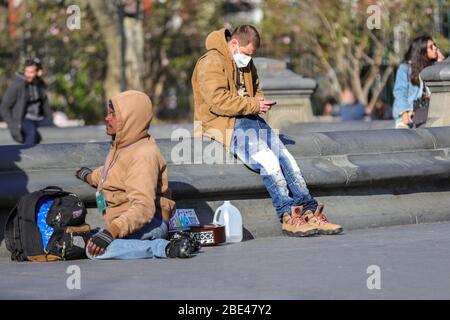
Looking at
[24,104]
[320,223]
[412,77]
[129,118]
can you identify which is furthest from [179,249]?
[24,104]

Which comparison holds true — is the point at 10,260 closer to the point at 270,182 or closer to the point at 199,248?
the point at 199,248

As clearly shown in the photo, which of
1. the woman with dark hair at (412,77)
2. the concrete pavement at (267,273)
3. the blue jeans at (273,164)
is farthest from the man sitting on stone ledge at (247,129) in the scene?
the woman with dark hair at (412,77)

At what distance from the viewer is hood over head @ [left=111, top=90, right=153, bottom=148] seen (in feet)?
28.8

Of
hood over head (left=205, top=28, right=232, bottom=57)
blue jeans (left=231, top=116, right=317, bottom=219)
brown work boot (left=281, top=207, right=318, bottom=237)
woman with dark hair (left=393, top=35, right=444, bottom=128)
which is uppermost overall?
hood over head (left=205, top=28, right=232, bottom=57)

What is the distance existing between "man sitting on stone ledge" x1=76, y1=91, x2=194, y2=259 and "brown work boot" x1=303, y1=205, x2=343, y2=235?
1.40 metres

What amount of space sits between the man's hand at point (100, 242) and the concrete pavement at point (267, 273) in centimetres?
9

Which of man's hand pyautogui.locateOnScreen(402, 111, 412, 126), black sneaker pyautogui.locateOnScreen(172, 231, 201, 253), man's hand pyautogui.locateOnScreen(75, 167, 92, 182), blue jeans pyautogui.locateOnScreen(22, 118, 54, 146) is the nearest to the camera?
black sneaker pyautogui.locateOnScreen(172, 231, 201, 253)

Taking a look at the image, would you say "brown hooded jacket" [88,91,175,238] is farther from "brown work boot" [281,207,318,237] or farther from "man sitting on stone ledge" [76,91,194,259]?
"brown work boot" [281,207,318,237]

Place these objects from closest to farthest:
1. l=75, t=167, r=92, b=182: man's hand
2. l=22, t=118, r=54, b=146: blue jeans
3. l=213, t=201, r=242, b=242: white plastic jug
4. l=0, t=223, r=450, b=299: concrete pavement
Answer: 1. l=0, t=223, r=450, b=299: concrete pavement
2. l=75, t=167, r=92, b=182: man's hand
3. l=213, t=201, r=242, b=242: white plastic jug
4. l=22, t=118, r=54, b=146: blue jeans

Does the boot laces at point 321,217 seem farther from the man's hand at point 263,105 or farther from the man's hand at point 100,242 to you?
the man's hand at point 100,242

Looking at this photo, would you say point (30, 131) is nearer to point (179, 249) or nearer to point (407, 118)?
point (407, 118)

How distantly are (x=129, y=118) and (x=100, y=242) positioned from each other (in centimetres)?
94

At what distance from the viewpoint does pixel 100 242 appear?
843 centimetres

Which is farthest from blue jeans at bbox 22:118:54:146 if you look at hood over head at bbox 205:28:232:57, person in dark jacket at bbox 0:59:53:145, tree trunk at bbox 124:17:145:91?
tree trunk at bbox 124:17:145:91
